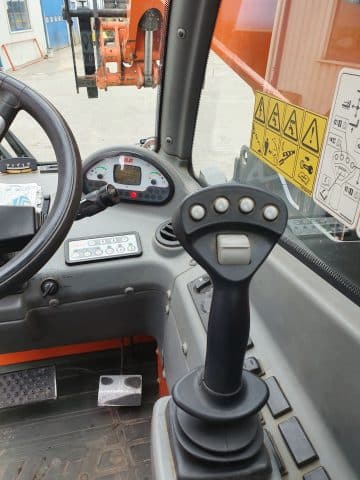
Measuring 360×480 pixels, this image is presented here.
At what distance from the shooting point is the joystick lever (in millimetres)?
503

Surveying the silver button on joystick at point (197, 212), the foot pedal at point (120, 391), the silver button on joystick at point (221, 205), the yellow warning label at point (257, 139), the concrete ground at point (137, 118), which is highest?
the silver button on joystick at point (221, 205)

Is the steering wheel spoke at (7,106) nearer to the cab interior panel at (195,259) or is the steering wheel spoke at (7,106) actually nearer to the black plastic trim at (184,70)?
the cab interior panel at (195,259)

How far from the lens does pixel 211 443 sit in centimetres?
61

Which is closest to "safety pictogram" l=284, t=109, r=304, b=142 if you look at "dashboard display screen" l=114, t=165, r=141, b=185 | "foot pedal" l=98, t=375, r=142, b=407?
"dashboard display screen" l=114, t=165, r=141, b=185

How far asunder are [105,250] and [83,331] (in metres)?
0.33

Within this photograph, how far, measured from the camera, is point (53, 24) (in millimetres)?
12164

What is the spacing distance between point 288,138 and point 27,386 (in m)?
1.35

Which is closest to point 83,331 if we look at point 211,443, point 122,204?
point 122,204

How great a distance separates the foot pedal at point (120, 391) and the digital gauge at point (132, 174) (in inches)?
28.9

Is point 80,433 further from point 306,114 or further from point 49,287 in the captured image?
point 306,114

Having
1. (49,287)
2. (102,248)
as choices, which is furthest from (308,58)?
(49,287)

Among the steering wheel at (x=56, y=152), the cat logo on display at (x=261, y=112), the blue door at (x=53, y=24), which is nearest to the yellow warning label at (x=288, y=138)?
the cat logo on display at (x=261, y=112)

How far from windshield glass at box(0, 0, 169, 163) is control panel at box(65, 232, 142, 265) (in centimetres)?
42

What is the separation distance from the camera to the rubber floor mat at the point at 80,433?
54.8 inches
